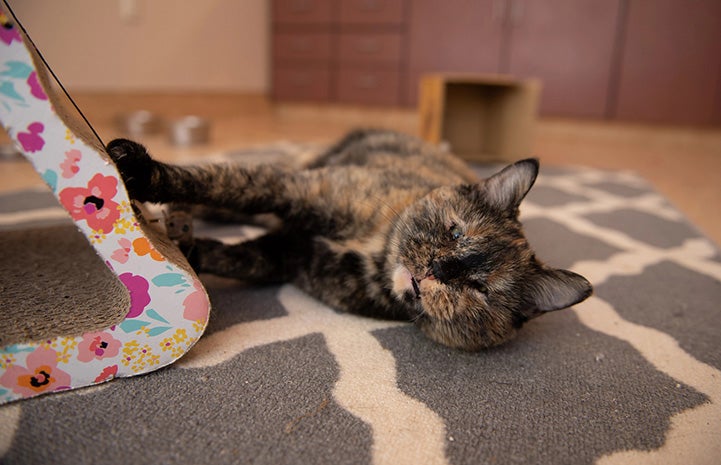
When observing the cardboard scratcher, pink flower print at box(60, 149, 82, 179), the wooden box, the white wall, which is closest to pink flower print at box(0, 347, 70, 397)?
A: the cardboard scratcher

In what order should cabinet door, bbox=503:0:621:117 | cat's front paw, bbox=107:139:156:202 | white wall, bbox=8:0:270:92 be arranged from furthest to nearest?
cabinet door, bbox=503:0:621:117 → white wall, bbox=8:0:270:92 → cat's front paw, bbox=107:139:156:202

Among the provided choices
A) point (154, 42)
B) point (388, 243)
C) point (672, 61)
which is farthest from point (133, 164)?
point (672, 61)

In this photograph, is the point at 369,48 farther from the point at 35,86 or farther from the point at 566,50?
the point at 35,86

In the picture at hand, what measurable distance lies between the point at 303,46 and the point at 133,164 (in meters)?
3.67

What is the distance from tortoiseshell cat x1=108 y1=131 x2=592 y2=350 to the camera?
2.66 ft

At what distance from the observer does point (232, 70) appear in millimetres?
4035

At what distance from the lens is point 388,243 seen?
3.12 ft

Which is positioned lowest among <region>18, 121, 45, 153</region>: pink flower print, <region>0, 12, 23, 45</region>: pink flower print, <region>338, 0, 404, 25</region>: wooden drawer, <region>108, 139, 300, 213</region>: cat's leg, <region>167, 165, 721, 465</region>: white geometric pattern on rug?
<region>167, 165, 721, 465</region>: white geometric pattern on rug

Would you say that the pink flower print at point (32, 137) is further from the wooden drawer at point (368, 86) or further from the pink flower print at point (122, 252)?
the wooden drawer at point (368, 86)

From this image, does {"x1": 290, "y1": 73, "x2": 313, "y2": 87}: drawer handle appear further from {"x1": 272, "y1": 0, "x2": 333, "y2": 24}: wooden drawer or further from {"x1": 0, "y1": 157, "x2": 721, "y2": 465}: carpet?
{"x1": 0, "y1": 157, "x2": 721, "y2": 465}: carpet

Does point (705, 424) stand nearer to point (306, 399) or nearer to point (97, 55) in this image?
point (306, 399)

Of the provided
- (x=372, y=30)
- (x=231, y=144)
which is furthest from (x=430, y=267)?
(x=372, y=30)

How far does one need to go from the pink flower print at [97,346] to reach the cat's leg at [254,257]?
29cm

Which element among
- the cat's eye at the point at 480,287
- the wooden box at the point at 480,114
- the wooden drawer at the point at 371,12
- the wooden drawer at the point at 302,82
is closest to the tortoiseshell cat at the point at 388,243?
the cat's eye at the point at 480,287
